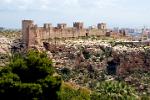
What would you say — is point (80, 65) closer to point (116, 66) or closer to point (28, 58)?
point (116, 66)

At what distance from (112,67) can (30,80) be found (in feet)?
136

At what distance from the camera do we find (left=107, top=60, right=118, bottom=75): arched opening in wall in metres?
86.7

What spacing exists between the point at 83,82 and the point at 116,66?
8882 mm

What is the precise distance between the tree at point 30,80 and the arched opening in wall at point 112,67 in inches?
1509

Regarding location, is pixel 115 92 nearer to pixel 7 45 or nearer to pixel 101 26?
pixel 7 45

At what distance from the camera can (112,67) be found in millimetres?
88000

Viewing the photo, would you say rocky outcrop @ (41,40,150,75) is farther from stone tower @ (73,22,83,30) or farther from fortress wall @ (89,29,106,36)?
fortress wall @ (89,29,106,36)

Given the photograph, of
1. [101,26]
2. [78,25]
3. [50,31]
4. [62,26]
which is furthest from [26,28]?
[101,26]

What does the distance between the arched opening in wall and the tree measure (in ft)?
126

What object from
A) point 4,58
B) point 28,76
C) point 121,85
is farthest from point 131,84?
point 28,76

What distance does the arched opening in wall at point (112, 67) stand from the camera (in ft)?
284

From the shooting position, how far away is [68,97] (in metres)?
52.3

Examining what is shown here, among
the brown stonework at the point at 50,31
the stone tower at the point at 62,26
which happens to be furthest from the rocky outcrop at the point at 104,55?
the stone tower at the point at 62,26

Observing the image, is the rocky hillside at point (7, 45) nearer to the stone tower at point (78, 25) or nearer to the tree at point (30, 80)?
the stone tower at point (78, 25)
